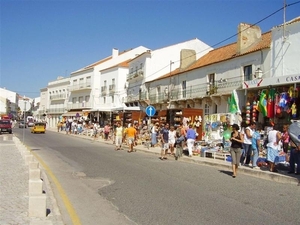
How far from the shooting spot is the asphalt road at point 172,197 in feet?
21.4

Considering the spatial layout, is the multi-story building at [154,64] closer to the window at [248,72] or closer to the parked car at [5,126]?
the parked car at [5,126]

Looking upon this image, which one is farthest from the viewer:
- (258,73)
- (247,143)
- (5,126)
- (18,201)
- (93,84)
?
(93,84)

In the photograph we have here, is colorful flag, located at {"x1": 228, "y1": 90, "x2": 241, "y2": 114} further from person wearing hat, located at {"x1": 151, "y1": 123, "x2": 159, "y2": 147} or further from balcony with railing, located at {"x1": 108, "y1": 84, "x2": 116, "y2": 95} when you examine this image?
balcony with railing, located at {"x1": 108, "y1": 84, "x2": 116, "y2": 95}

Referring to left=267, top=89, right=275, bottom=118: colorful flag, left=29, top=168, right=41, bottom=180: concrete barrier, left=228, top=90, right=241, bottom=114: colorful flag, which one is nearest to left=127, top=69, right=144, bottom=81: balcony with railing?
left=228, top=90, right=241, bottom=114: colorful flag

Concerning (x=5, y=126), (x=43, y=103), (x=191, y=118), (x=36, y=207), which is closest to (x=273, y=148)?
(x=36, y=207)

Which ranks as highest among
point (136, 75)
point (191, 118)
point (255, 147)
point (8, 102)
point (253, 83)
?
point (136, 75)

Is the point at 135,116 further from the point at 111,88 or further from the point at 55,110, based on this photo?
the point at 55,110

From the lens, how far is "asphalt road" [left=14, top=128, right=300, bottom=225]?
651 centimetres

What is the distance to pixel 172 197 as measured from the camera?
26.9 feet

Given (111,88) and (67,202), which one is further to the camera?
(111,88)

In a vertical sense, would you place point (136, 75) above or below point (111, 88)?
above

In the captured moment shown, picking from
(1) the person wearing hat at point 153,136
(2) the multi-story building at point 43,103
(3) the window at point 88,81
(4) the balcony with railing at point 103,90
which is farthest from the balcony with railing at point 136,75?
(2) the multi-story building at point 43,103

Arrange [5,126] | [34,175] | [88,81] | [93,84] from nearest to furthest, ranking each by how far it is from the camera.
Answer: [34,175] → [5,126] → [93,84] → [88,81]

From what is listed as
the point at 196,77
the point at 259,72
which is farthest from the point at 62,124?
the point at 259,72
